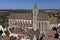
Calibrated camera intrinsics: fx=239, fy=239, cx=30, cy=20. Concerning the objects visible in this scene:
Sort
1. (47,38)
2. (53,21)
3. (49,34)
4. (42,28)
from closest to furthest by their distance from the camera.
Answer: (47,38) < (49,34) < (42,28) < (53,21)

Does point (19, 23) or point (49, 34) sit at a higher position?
point (49, 34)

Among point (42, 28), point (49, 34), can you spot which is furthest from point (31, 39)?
point (42, 28)

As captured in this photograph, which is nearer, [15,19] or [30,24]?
[30,24]

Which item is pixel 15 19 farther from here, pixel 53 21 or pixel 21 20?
pixel 53 21

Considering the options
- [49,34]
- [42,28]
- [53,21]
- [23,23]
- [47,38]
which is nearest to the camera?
[47,38]

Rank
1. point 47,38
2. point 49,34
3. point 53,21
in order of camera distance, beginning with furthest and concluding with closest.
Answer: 1. point 53,21
2. point 49,34
3. point 47,38

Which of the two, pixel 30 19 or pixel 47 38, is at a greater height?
pixel 47 38

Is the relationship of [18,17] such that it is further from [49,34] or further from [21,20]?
[49,34]

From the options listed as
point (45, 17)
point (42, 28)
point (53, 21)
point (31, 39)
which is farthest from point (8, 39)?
point (53, 21)

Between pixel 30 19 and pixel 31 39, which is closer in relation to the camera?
pixel 31 39
